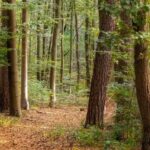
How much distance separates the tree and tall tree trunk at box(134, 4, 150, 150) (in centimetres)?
761

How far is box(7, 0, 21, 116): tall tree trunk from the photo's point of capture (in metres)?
13.9

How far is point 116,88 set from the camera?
905cm

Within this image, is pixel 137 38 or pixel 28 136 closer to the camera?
pixel 137 38

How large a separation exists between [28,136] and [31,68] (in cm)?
1730

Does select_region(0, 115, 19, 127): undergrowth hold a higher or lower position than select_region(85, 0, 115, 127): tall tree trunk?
lower

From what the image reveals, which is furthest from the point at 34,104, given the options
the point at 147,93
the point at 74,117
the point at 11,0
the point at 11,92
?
the point at 147,93

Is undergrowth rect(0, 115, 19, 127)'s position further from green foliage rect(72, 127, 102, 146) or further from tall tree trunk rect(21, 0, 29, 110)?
tall tree trunk rect(21, 0, 29, 110)

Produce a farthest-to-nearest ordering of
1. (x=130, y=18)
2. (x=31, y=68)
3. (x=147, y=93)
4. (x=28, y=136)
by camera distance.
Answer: (x=31, y=68) → (x=28, y=136) → (x=147, y=93) → (x=130, y=18)

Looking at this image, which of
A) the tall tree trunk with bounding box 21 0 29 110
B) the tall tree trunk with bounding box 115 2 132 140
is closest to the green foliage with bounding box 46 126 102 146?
the tall tree trunk with bounding box 115 2 132 140

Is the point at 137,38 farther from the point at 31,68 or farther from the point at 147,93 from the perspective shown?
the point at 31,68

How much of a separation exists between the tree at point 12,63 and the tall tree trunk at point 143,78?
7.61 metres

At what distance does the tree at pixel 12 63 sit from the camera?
1387 centimetres

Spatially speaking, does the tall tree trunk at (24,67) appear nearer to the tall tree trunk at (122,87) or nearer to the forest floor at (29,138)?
the forest floor at (29,138)

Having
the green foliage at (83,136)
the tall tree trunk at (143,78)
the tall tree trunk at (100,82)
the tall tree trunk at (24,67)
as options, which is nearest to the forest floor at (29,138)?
the green foliage at (83,136)
